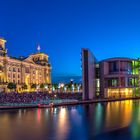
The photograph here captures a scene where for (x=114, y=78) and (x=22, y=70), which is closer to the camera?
(x=114, y=78)

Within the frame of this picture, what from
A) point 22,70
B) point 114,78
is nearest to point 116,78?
point 114,78

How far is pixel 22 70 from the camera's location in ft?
403

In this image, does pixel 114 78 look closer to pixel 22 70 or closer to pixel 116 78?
pixel 116 78

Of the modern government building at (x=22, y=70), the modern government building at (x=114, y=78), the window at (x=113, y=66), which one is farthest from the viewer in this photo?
the modern government building at (x=22, y=70)

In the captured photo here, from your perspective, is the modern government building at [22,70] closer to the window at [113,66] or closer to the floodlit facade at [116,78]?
the floodlit facade at [116,78]

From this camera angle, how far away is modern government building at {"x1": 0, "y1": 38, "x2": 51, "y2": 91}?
352 feet

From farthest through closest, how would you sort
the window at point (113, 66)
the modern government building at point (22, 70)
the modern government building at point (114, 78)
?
the modern government building at point (22, 70), the window at point (113, 66), the modern government building at point (114, 78)

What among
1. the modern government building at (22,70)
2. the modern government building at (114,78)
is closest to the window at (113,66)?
the modern government building at (114,78)

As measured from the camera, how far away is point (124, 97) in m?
86.2

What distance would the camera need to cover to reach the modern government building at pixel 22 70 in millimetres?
107144

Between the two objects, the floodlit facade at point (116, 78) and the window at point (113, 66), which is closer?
the floodlit facade at point (116, 78)

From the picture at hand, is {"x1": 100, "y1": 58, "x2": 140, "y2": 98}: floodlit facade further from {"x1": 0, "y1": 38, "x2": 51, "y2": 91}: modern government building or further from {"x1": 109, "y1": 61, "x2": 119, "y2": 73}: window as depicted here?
{"x1": 0, "y1": 38, "x2": 51, "y2": 91}: modern government building

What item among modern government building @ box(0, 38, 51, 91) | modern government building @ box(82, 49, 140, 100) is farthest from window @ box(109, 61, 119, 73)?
modern government building @ box(0, 38, 51, 91)

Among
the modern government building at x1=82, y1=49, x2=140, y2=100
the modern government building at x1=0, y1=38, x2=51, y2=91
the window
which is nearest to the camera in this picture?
the modern government building at x1=82, y1=49, x2=140, y2=100
